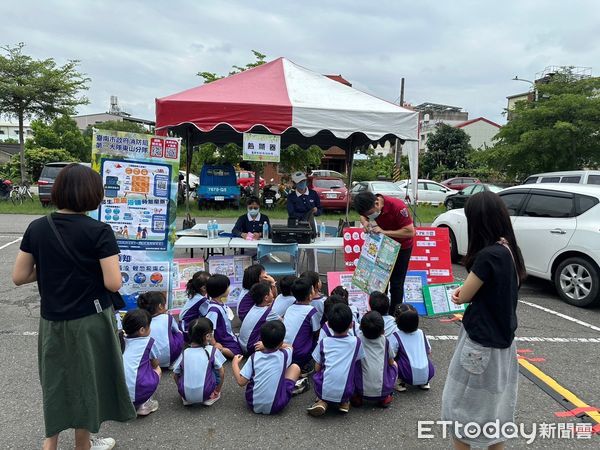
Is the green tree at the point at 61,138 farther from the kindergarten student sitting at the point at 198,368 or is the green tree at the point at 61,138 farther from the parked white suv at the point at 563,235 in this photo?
the kindergarten student sitting at the point at 198,368

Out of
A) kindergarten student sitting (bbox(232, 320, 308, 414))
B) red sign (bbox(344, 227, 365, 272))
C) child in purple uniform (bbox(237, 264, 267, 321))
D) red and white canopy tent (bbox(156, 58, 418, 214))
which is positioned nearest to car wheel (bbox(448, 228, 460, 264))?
red and white canopy tent (bbox(156, 58, 418, 214))

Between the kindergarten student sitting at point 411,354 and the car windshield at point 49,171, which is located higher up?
the car windshield at point 49,171

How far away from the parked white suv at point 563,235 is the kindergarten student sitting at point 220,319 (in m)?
4.55

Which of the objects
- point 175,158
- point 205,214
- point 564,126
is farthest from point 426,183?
point 175,158

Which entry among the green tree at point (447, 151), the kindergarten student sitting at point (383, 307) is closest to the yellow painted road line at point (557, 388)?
the kindergarten student sitting at point (383, 307)

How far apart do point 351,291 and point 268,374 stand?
2.25 metres

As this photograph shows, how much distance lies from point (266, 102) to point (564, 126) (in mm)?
13295

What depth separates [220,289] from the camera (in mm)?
4012

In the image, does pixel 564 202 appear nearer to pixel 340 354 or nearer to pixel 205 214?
pixel 340 354

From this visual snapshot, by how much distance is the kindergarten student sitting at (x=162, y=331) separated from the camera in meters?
3.62

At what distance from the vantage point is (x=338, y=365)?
10.1 ft

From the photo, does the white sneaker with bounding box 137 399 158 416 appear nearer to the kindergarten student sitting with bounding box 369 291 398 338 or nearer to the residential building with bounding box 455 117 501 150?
the kindergarten student sitting with bounding box 369 291 398 338

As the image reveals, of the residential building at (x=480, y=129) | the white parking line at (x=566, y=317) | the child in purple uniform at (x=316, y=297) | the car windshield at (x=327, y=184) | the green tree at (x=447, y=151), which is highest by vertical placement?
the residential building at (x=480, y=129)

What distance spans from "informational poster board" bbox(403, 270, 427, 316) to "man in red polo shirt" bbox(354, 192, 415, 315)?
2.07ft
